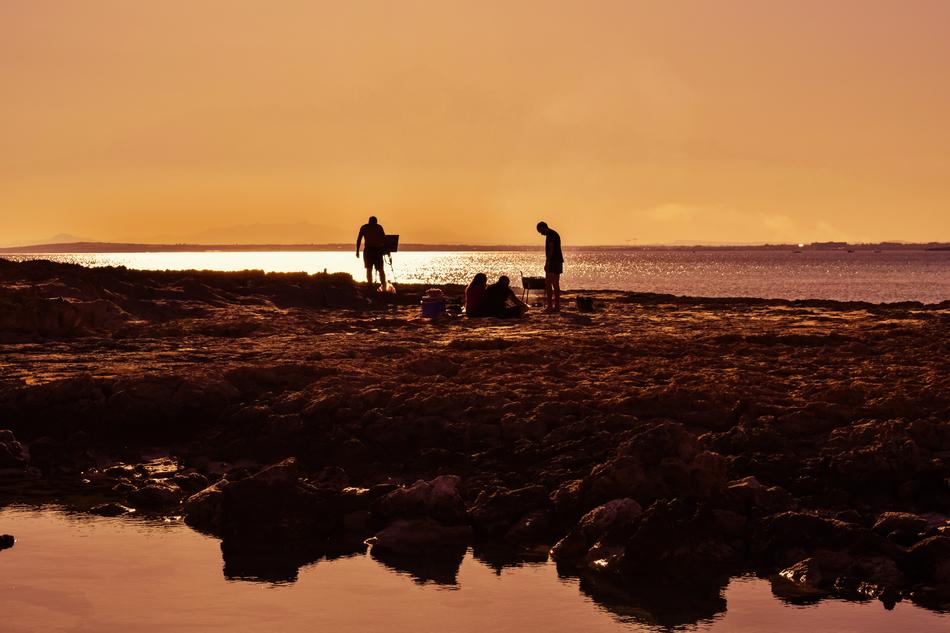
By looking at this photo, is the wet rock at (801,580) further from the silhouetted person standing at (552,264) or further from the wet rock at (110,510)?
the silhouetted person standing at (552,264)

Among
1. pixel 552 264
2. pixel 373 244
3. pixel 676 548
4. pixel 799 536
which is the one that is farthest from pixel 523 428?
pixel 373 244

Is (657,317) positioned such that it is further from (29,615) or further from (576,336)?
(29,615)

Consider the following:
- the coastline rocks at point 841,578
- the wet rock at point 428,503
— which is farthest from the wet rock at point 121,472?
the coastline rocks at point 841,578

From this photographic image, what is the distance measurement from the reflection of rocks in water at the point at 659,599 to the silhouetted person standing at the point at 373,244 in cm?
2091

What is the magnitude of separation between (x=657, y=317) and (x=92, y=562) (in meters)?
16.8

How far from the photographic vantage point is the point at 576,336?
20.8 m

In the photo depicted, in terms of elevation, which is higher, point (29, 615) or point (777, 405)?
point (777, 405)

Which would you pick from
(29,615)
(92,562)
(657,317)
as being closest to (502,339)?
(657,317)

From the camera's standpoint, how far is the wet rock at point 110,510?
11.9 m

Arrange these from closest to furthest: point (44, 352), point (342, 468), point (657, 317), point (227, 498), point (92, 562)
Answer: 1. point (92, 562)
2. point (227, 498)
3. point (342, 468)
4. point (44, 352)
5. point (657, 317)

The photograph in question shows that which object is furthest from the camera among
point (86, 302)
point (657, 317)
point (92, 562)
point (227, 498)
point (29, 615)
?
point (657, 317)

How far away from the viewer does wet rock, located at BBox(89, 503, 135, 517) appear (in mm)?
11914

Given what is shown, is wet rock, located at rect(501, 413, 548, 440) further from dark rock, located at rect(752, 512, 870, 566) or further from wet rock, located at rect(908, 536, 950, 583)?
wet rock, located at rect(908, 536, 950, 583)

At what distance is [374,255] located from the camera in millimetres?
30828
